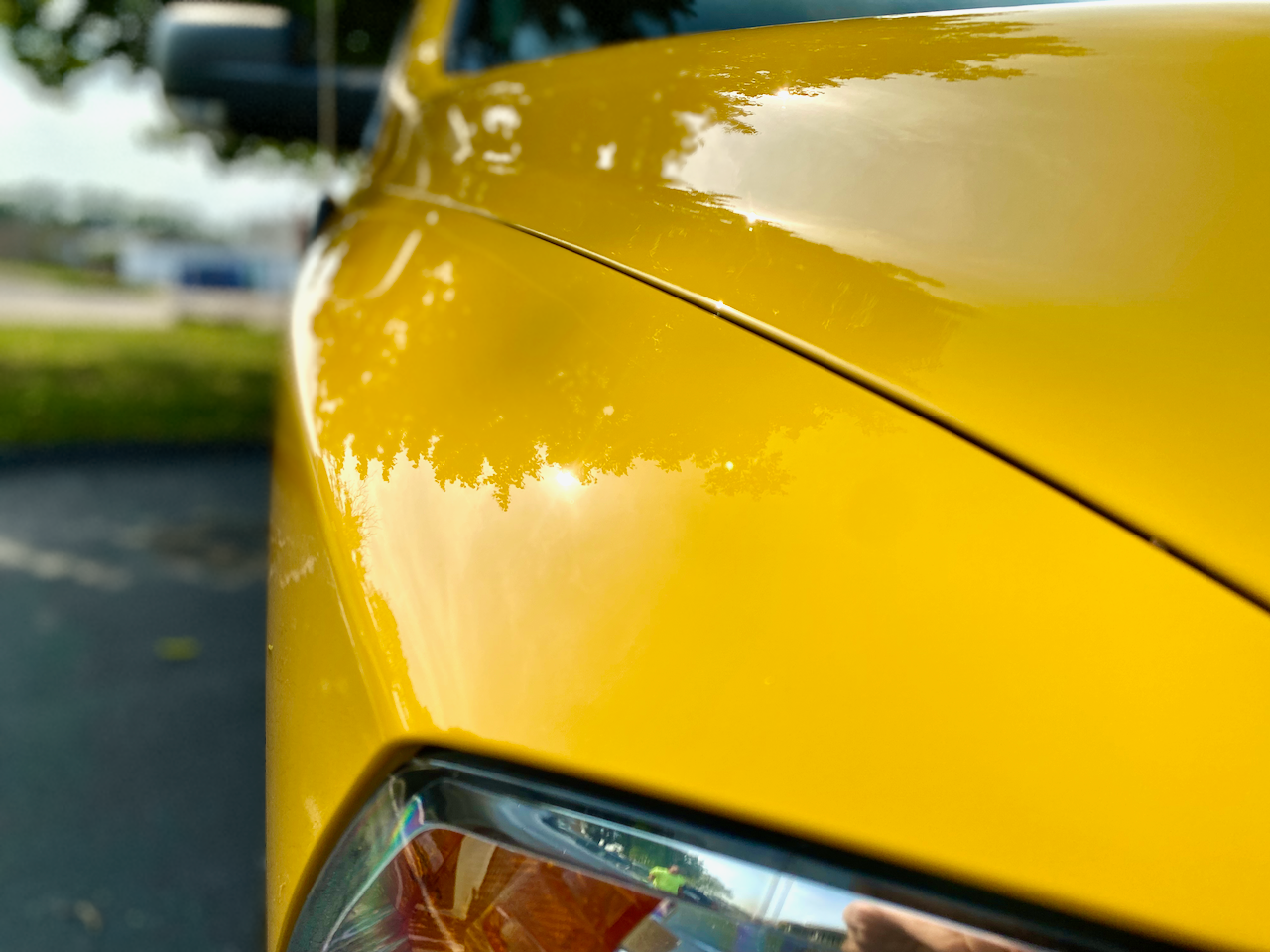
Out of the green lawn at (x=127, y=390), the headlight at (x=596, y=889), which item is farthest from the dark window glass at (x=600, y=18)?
the green lawn at (x=127, y=390)

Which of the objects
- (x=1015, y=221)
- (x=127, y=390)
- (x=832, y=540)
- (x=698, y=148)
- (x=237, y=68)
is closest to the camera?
(x=832, y=540)

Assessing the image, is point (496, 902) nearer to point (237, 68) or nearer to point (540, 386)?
point (540, 386)

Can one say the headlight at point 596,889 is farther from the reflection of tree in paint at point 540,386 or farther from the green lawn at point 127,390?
the green lawn at point 127,390

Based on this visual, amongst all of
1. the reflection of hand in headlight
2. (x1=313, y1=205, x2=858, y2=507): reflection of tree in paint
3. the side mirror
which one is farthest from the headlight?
the side mirror

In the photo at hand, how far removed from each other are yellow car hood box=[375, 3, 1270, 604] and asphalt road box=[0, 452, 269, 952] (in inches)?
33.4

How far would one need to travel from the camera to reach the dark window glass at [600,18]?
1283 millimetres

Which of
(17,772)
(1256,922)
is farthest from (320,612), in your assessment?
(17,772)

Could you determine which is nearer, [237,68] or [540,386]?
[540,386]

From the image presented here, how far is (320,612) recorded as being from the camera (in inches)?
30.1

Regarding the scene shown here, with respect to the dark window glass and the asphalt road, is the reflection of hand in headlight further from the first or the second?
the dark window glass

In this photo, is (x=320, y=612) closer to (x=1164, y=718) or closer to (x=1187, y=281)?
(x=1164, y=718)

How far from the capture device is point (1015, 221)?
827 millimetres

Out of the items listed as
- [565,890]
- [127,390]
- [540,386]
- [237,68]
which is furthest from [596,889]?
[127,390]

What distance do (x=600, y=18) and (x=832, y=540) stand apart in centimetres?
132
